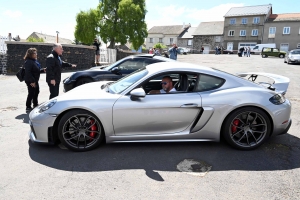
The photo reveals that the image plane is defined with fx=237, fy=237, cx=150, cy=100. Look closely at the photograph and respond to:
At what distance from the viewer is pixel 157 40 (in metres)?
71.8

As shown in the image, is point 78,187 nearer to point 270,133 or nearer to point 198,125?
point 198,125

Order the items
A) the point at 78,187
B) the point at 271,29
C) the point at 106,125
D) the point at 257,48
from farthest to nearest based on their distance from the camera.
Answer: the point at 271,29
the point at 257,48
the point at 106,125
the point at 78,187

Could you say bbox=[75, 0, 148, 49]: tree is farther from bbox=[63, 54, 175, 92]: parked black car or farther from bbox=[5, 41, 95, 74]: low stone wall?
bbox=[63, 54, 175, 92]: parked black car

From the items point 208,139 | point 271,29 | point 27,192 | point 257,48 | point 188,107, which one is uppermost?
point 271,29

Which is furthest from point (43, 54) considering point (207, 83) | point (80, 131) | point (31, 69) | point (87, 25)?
point (87, 25)

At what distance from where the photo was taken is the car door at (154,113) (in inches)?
142

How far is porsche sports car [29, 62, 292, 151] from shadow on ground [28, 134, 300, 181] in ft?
0.60

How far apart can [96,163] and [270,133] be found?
2.79 meters

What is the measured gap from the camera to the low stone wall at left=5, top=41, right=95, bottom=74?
44.8 ft

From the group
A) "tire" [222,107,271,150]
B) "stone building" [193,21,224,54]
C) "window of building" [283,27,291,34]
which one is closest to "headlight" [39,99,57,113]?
"tire" [222,107,271,150]

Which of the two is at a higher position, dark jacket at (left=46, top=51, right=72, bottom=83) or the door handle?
dark jacket at (left=46, top=51, right=72, bottom=83)

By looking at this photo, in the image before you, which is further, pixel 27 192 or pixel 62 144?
pixel 62 144

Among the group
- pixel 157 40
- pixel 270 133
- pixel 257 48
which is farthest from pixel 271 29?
pixel 270 133

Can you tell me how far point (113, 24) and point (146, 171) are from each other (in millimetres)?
32828
